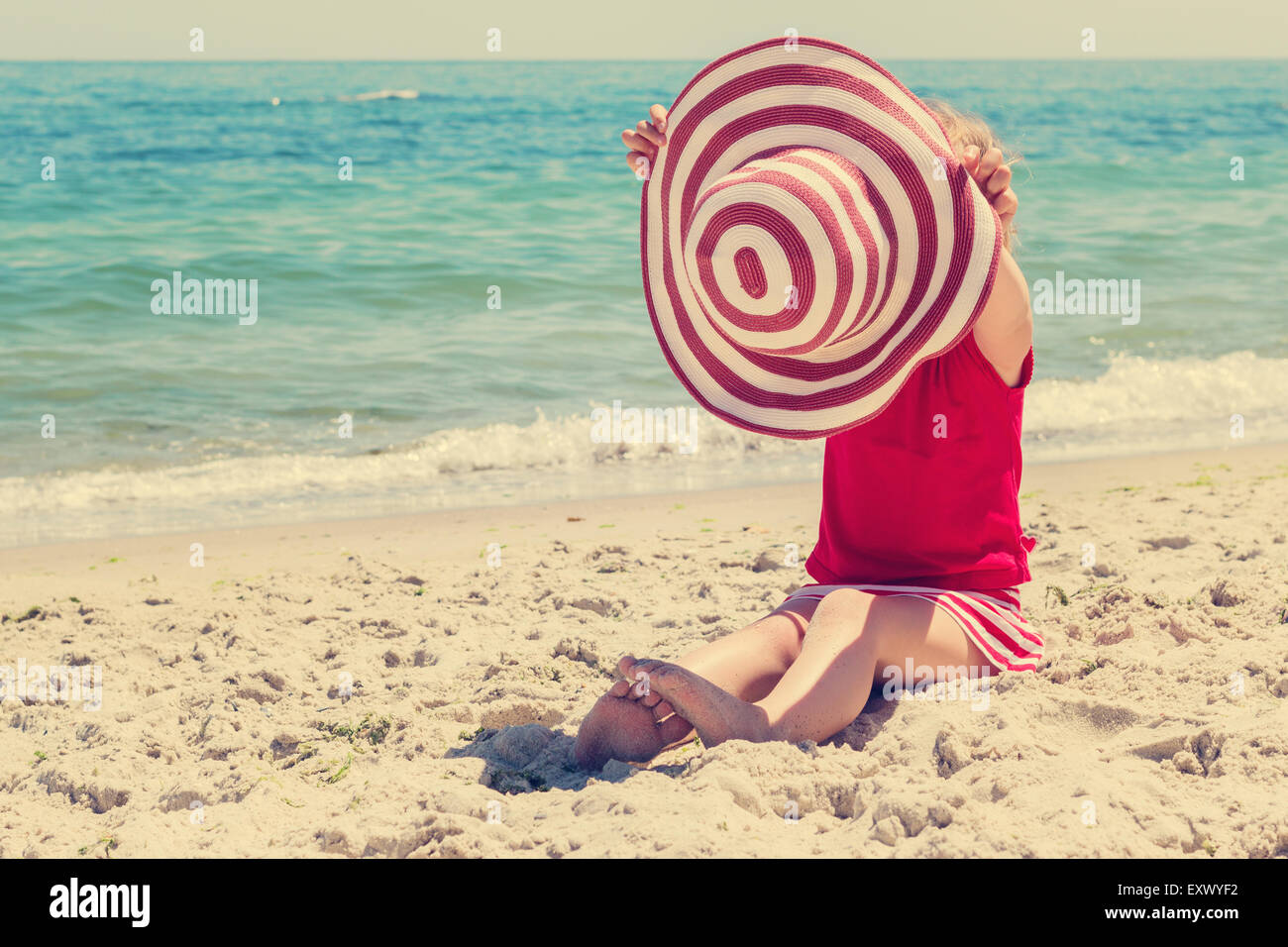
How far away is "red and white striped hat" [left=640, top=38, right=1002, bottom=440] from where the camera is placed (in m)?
2.10

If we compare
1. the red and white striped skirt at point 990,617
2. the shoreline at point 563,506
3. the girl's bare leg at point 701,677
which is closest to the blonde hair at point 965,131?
the red and white striped skirt at point 990,617

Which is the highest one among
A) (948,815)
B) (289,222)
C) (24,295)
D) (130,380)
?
(289,222)

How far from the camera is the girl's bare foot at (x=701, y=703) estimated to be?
2219 millimetres

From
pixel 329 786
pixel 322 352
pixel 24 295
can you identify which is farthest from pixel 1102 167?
pixel 329 786

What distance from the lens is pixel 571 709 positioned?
2742mm

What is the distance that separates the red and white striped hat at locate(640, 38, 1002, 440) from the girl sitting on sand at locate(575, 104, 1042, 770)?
164 mm

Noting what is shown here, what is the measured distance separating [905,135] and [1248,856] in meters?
1.42

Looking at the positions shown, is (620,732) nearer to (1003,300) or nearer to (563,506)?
(1003,300)

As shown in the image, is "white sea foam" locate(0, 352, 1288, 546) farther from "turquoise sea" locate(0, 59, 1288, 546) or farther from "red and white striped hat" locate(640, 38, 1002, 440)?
"red and white striped hat" locate(640, 38, 1002, 440)

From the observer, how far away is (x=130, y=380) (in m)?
7.08

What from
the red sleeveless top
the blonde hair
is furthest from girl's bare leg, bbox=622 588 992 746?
the blonde hair

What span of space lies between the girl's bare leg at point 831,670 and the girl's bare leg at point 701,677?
0.20ft

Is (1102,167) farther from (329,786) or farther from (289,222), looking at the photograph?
(329,786)
